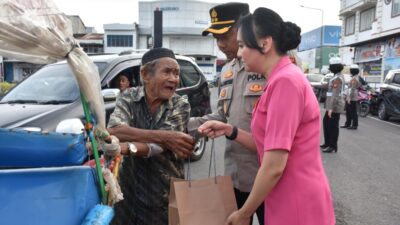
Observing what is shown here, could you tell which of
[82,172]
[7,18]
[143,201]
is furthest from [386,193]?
[7,18]

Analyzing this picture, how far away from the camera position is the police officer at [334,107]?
27.3 feet

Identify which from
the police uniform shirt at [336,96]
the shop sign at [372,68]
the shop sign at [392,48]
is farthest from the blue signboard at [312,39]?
the police uniform shirt at [336,96]

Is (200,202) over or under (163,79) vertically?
under

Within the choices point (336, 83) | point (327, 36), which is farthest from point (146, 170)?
point (327, 36)

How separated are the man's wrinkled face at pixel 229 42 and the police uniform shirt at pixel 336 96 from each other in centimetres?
628

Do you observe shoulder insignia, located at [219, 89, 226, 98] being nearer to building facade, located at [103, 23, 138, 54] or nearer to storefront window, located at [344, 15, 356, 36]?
storefront window, located at [344, 15, 356, 36]

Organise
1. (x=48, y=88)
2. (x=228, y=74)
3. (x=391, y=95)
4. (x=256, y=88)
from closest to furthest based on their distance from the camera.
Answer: (x=256, y=88) → (x=228, y=74) → (x=48, y=88) → (x=391, y=95)

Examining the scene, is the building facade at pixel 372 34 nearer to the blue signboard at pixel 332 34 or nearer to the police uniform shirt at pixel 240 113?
the blue signboard at pixel 332 34

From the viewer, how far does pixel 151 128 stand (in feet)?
7.91

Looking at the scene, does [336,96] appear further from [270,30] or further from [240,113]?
[270,30]

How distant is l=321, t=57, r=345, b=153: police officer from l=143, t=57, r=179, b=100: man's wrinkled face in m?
6.56

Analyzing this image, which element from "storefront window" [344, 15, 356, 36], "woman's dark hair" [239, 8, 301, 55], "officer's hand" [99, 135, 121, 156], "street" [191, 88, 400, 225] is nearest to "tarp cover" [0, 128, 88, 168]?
Answer: "officer's hand" [99, 135, 121, 156]

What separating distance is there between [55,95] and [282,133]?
13.3 feet

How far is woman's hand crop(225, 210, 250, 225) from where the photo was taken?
1.91 m
